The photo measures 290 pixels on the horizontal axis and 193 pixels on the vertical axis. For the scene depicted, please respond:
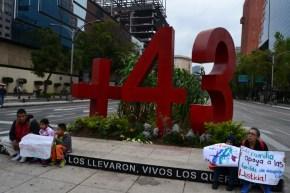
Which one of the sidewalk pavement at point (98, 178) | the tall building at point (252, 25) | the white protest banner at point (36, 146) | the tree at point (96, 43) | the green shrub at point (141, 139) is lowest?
the sidewalk pavement at point (98, 178)

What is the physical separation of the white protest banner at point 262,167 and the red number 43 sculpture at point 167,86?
16.9 feet

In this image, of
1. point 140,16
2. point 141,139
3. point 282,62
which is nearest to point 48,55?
point 282,62

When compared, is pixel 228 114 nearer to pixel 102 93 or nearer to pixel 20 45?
pixel 102 93

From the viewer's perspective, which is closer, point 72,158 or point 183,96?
point 72,158

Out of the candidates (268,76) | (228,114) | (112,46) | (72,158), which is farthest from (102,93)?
(268,76)

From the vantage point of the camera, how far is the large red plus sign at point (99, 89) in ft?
47.0

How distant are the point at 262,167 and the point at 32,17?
58.0 meters

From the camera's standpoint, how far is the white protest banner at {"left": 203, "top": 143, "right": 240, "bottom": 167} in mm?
7891

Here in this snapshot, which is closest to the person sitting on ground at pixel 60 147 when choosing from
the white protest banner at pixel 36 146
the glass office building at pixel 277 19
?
the white protest banner at pixel 36 146

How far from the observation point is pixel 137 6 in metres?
164

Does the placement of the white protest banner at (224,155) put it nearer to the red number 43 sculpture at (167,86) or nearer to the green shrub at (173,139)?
the green shrub at (173,139)

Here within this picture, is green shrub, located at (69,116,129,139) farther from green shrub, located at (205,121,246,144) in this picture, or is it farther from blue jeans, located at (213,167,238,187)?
blue jeans, located at (213,167,238,187)

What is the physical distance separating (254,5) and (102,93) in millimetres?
167395

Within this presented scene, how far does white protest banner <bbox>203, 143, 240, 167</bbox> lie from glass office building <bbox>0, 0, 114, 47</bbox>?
49.3 meters
